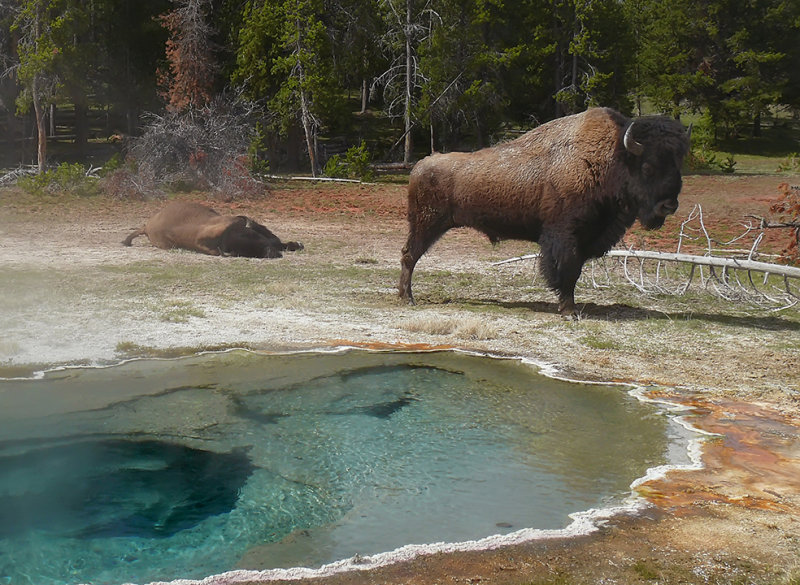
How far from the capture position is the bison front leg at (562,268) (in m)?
Answer: 10.7

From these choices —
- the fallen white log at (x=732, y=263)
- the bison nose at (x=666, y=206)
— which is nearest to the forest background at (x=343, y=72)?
the fallen white log at (x=732, y=263)

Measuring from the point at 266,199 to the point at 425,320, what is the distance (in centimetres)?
1462

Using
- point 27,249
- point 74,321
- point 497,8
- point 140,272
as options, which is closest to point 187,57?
point 497,8

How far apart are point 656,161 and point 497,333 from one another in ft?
8.12

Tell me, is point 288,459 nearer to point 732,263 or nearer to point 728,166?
point 732,263

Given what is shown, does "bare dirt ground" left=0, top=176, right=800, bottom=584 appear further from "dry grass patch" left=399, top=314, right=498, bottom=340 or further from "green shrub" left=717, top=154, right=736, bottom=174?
"green shrub" left=717, top=154, right=736, bottom=174

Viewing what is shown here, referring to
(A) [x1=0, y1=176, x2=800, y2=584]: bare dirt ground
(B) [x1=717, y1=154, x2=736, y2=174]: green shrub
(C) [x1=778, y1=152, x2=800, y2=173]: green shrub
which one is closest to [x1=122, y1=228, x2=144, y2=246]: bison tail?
(A) [x1=0, y1=176, x2=800, y2=584]: bare dirt ground

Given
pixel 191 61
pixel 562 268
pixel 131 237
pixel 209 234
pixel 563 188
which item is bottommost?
pixel 131 237

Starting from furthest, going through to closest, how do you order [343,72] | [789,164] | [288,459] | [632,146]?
[343,72] → [789,164] → [632,146] → [288,459]

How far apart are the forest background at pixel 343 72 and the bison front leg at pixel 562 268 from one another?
15063mm

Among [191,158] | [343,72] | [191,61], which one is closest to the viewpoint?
[191,158]

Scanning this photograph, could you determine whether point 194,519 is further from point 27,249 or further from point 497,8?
point 497,8

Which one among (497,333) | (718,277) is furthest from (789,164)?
(497,333)

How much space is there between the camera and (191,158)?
25109mm
